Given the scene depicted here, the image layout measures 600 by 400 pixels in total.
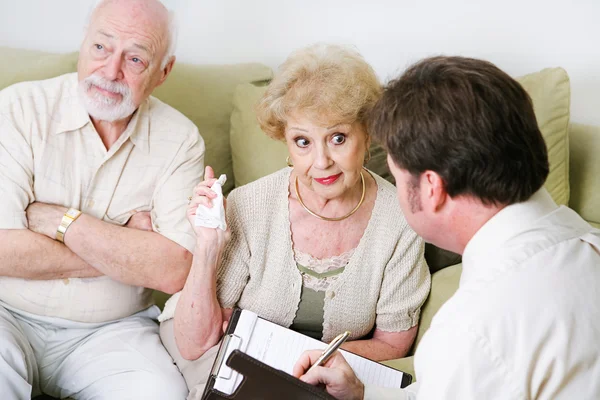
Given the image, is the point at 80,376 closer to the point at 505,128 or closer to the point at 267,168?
the point at 267,168

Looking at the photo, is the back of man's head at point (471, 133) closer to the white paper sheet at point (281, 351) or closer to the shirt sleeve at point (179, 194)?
the white paper sheet at point (281, 351)

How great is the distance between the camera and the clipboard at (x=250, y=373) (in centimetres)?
114

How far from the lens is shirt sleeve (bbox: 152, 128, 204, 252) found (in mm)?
1863

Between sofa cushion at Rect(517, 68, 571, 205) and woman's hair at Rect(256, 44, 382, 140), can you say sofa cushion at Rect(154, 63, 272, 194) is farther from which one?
sofa cushion at Rect(517, 68, 571, 205)

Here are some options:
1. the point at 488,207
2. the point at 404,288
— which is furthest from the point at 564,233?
the point at 404,288

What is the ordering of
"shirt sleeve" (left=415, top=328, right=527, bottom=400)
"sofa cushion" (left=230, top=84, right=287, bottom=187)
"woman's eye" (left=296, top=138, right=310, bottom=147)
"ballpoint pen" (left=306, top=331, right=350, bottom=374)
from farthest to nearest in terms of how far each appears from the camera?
"sofa cushion" (left=230, top=84, right=287, bottom=187) → "woman's eye" (left=296, top=138, right=310, bottom=147) → "ballpoint pen" (left=306, top=331, right=350, bottom=374) → "shirt sleeve" (left=415, top=328, right=527, bottom=400)

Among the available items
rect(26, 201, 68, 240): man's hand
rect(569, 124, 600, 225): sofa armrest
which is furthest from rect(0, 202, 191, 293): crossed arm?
rect(569, 124, 600, 225): sofa armrest

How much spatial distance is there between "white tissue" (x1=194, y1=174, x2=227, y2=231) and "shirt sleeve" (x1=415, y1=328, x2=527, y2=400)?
2.46 ft

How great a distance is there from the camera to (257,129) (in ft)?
7.29

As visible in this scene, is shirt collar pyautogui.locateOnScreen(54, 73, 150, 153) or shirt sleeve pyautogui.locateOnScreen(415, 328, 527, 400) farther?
shirt collar pyautogui.locateOnScreen(54, 73, 150, 153)

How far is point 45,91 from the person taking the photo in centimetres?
192

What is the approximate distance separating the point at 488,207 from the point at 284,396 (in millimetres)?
470

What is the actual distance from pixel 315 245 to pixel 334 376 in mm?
492

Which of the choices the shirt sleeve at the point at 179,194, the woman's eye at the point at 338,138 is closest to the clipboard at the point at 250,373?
the shirt sleeve at the point at 179,194
